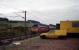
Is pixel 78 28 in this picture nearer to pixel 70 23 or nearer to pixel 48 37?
pixel 70 23

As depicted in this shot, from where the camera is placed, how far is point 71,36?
17.7 meters

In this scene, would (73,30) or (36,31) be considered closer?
(73,30)

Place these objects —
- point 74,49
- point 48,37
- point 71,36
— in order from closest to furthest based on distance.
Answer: point 74,49 < point 48,37 < point 71,36

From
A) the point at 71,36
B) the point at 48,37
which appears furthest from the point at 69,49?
the point at 71,36

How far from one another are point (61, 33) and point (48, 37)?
1243mm

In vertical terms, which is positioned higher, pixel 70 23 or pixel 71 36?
pixel 70 23

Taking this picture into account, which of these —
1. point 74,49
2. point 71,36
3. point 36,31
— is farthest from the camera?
point 36,31

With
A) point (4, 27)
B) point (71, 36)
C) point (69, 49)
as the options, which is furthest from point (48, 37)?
point (4, 27)

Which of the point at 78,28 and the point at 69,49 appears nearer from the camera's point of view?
the point at 69,49

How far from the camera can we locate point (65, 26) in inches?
717

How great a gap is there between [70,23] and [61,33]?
2808 mm

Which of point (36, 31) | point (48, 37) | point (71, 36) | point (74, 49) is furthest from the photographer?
point (36, 31)

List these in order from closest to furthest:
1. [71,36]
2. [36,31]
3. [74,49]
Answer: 1. [74,49]
2. [71,36]
3. [36,31]

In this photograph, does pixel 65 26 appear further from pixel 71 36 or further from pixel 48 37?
pixel 48 37
